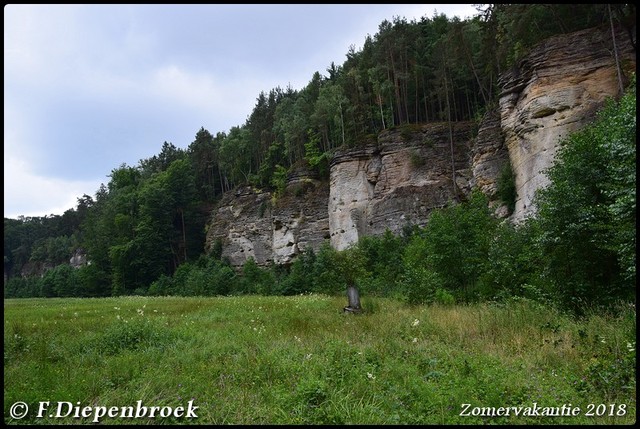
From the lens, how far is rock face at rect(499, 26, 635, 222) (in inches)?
993

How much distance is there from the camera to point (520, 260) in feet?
53.4

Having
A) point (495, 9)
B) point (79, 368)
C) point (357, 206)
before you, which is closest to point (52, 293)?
point (357, 206)

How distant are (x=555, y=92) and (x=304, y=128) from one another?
38455 mm

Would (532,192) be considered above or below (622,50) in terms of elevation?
below

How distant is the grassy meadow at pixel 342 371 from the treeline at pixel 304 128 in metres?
31.1

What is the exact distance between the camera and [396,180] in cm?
4381

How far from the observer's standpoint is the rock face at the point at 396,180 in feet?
134

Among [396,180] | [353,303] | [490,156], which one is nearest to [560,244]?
[353,303]

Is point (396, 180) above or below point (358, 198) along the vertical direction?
above

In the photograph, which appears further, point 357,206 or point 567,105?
point 357,206

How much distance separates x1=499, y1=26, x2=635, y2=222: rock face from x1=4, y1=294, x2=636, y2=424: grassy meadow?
64.9 feet

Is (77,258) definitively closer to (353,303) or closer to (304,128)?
(304,128)

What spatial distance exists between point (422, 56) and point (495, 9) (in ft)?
63.8

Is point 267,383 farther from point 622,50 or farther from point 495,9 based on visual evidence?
point 495,9
